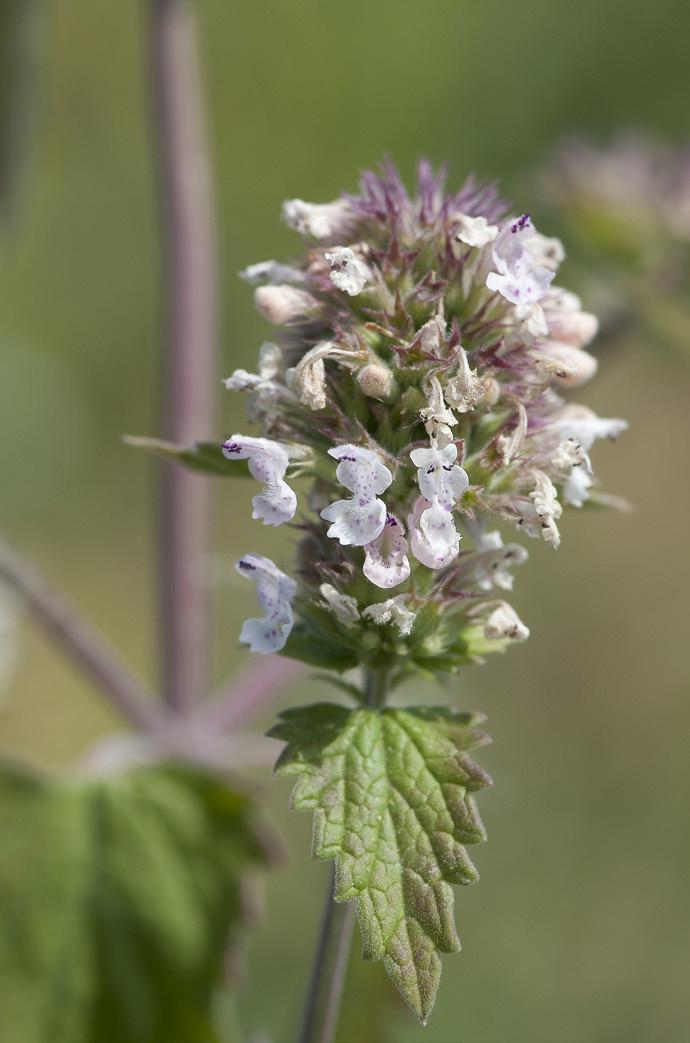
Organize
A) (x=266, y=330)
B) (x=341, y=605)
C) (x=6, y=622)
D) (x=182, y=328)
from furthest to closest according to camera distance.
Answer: (x=266, y=330)
(x=6, y=622)
(x=182, y=328)
(x=341, y=605)

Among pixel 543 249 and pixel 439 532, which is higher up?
pixel 543 249

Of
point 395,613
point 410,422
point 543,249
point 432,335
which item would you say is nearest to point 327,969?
point 395,613

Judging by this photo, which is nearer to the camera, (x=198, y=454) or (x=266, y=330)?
(x=198, y=454)

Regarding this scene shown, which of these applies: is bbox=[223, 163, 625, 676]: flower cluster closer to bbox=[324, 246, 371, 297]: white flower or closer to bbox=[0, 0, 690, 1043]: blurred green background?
bbox=[324, 246, 371, 297]: white flower

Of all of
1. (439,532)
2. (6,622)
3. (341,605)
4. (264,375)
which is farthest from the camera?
(6,622)

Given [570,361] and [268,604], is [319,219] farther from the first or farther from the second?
[268,604]

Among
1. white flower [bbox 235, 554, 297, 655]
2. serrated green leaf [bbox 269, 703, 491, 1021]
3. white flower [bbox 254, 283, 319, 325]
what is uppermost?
white flower [bbox 254, 283, 319, 325]

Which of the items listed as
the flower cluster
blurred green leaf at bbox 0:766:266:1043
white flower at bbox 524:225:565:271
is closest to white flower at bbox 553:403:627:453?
the flower cluster
